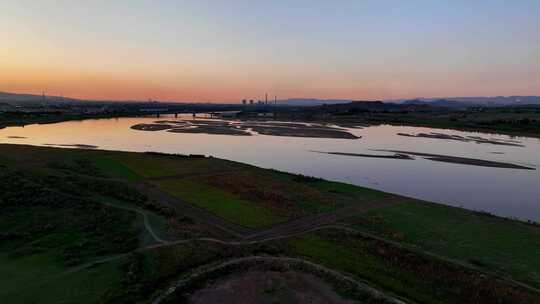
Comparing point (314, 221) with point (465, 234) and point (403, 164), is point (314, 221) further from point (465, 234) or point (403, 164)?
point (403, 164)

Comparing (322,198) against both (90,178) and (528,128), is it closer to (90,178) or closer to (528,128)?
(90,178)

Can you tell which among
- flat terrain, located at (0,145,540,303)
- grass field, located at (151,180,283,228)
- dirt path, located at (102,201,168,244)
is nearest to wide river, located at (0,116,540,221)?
flat terrain, located at (0,145,540,303)

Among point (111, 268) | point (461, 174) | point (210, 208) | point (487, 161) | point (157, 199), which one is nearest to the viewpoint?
point (111, 268)

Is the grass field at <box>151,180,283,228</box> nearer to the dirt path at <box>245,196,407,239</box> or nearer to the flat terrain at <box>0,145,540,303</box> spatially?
the flat terrain at <box>0,145,540,303</box>

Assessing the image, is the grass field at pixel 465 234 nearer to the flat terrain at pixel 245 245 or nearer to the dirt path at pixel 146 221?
the flat terrain at pixel 245 245

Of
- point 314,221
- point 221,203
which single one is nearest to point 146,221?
point 221,203

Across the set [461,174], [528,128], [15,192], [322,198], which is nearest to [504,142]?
[528,128]

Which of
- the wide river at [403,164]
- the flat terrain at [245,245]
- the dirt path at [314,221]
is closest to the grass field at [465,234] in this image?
the flat terrain at [245,245]
